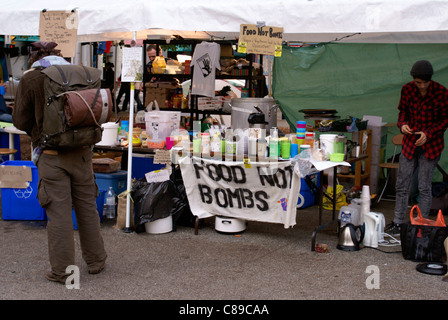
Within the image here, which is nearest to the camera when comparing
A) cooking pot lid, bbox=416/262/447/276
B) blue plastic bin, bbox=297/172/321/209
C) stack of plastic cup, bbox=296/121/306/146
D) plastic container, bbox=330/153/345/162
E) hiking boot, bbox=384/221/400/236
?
cooking pot lid, bbox=416/262/447/276

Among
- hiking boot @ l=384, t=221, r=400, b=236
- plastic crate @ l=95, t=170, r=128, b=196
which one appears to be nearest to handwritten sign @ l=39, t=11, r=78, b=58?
plastic crate @ l=95, t=170, r=128, b=196

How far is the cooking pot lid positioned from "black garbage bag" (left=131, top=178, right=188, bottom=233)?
2.57 m

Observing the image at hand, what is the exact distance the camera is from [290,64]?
360 inches

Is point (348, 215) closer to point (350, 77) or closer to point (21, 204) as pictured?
point (350, 77)

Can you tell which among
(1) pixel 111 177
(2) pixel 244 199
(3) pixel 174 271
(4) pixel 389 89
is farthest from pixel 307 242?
(4) pixel 389 89

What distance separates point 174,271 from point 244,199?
132cm

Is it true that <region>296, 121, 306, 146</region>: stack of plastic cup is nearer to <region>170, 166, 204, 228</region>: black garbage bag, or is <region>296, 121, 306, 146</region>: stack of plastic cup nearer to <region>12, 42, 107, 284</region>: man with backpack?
<region>170, 166, 204, 228</region>: black garbage bag

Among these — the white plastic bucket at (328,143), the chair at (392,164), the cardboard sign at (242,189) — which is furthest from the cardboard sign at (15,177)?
the chair at (392,164)

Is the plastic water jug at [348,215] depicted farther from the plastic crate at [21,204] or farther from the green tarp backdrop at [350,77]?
the plastic crate at [21,204]

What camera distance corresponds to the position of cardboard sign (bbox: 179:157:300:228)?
5711 mm

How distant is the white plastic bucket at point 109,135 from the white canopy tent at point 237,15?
1.27 metres

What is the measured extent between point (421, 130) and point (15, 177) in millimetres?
4468

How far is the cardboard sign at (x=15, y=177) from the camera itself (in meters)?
6.32

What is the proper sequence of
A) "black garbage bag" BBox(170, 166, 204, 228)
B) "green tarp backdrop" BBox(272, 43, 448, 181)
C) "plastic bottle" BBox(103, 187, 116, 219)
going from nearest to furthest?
"black garbage bag" BBox(170, 166, 204, 228)
"plastic bottle" BBox(103, 187, 116, 219)
"green tarp backdrop" BBox(272, 43, 448, 181)
